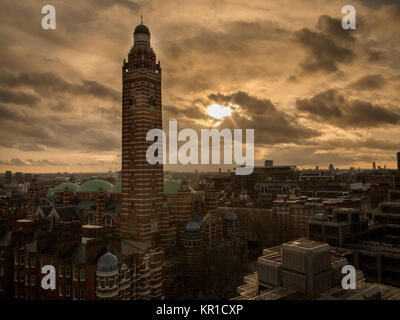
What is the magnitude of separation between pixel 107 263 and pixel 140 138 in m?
27.2

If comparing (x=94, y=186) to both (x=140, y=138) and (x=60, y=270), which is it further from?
(x=60, y=270)

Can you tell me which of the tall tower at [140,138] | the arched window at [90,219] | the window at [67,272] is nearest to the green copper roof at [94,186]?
the arched window at [90,219]

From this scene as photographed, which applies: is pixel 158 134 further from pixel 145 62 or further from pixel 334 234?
pixel 334 234

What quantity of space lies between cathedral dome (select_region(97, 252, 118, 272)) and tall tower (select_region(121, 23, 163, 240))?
62.5 ft

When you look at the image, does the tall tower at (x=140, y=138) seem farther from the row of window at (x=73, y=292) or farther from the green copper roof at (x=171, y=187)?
the row of window at (x=73, y=292)

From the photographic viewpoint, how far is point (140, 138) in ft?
192

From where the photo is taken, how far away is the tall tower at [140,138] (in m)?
58.1

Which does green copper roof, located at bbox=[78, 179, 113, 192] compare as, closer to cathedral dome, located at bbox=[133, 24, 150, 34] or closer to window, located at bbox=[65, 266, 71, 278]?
cathedral dome, located at bbox=[133, 24, 150, 34]

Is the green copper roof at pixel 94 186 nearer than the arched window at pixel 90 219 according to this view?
No

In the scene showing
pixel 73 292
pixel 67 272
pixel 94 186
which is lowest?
pixel 73 292

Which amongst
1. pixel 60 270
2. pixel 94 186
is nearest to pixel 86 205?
pixel 94 186

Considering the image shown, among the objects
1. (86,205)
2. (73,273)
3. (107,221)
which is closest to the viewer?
(73,273)

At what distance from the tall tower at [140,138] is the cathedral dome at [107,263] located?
62.5 ft
